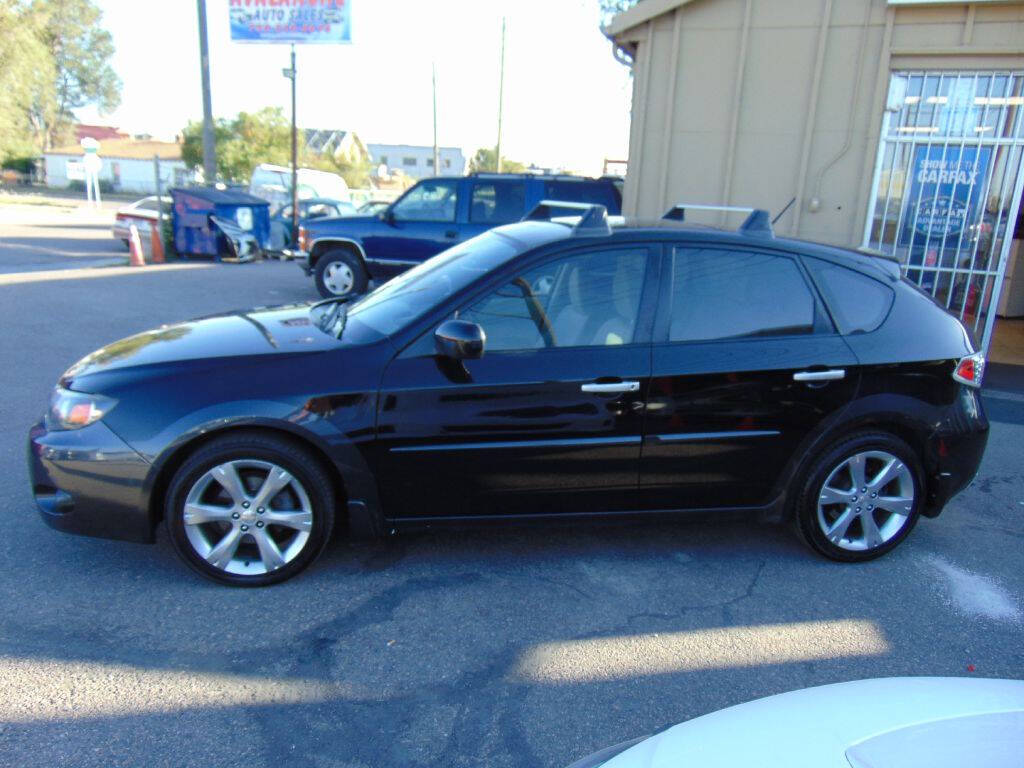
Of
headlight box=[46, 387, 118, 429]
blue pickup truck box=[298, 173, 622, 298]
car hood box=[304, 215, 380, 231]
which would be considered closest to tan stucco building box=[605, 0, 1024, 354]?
blue pickup truck box=[298, 173, 622, 298]

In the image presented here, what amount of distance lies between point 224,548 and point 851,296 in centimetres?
322

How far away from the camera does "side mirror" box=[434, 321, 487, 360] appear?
10.7ft

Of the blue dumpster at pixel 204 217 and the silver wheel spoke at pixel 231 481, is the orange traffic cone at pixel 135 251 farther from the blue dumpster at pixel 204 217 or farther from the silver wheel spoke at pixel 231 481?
the silver wheel spoke at pixel 231 481

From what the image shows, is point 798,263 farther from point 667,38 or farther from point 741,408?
point 667,38

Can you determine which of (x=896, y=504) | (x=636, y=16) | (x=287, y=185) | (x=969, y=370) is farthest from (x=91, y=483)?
(x=287, y=185)

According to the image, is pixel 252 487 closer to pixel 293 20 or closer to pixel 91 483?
pixel 91 483

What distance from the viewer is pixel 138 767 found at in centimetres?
237

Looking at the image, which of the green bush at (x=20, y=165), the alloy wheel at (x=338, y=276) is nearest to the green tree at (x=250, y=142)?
the green bush at (x=20, y=165)

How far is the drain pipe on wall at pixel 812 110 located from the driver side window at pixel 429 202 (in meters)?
4.59

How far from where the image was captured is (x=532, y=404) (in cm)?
343

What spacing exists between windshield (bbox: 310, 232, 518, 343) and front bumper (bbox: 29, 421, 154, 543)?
109 cm

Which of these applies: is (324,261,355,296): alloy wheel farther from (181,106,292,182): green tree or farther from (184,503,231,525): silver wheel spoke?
(181,106,292,182): green tree

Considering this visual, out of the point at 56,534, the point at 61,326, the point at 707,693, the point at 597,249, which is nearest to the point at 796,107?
the point at 597,249

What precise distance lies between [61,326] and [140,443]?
642 centimetres
